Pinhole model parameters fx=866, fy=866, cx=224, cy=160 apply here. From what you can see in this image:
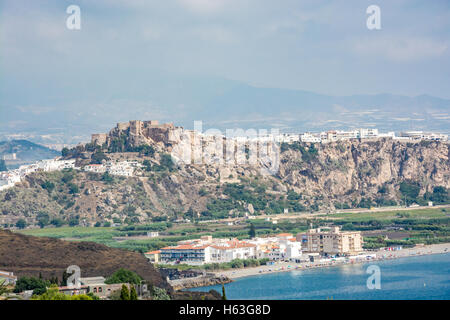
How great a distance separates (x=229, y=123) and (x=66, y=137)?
21311 millimetres

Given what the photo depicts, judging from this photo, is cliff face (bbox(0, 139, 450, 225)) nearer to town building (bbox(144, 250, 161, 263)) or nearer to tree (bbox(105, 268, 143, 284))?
town building (bbox(144, 250, 161, 263))

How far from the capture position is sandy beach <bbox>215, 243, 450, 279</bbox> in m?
33.0

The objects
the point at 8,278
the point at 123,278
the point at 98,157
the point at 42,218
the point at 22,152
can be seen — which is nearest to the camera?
the point at 8,278

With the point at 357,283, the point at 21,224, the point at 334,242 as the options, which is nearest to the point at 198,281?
the point at 357,283

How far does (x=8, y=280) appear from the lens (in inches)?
837

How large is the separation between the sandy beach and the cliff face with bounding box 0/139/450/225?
634 inches

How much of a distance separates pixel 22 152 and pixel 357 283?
72.0 m

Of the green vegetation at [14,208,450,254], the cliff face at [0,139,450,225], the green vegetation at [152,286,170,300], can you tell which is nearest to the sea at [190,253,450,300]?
the green vegetation at [152,286,170,300]

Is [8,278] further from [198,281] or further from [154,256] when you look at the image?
[154,256]

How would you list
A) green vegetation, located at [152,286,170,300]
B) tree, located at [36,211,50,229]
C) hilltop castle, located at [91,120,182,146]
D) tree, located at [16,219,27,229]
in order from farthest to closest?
hilltop castle, located at [91,120,182,146] → tree, located at [36,211,50,229] → tree, located at [16,219,27,229] → green vegetation, located at [152,286,170,300]

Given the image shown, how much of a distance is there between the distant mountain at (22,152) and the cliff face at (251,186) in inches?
1412

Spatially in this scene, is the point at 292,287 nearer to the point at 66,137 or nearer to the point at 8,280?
the point at 8,280

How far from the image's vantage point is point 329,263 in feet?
117
